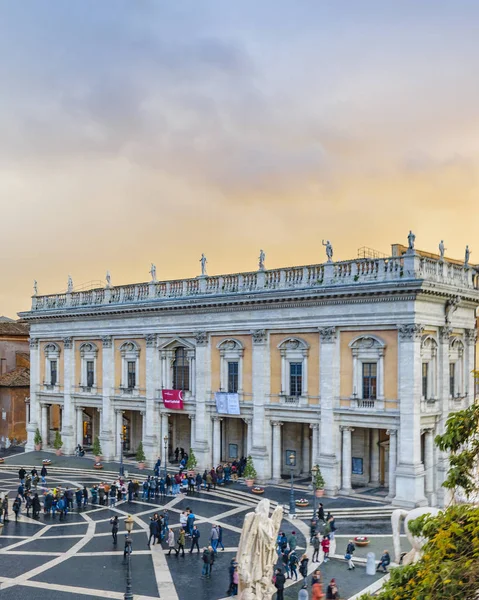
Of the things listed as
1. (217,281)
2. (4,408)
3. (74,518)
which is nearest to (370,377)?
(217,281)

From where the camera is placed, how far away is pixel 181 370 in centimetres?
4853

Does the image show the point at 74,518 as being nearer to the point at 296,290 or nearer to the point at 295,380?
the point at 295,380

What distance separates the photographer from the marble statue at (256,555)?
1886 centimetres

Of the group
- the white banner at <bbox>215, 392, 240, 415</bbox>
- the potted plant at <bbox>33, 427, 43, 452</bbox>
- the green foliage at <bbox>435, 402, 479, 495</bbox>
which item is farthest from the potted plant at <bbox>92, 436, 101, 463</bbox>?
the green foliage at <bbox>435, 402, 479, 495</bbox>

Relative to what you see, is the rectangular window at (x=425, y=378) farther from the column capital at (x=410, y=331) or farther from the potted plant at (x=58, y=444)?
the potted plant at (x=58, y=444)

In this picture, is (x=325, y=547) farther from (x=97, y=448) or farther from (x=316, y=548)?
(x=97, y=448)

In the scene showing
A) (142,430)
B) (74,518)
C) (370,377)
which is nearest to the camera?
(74,518)

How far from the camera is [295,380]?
41.8m

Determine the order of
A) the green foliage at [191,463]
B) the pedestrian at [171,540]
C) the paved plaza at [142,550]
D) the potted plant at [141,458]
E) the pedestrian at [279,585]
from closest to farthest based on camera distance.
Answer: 1. the pedestrian at [279,585]
2. the paved plaza at [142,550]
3. the pedestrian at [171,540]
4. the green foliage at [191,463]
5. the potted plant at [141,458]

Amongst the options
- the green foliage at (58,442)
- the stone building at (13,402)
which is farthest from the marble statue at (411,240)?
the stone building at (13,402)

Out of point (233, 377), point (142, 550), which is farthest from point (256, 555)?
point (233, 377)

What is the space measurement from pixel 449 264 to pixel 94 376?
28198mm

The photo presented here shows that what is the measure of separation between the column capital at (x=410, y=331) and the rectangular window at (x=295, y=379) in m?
7.01

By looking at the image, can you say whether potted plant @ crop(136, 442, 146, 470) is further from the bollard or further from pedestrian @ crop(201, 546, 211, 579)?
the bollard
